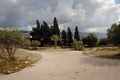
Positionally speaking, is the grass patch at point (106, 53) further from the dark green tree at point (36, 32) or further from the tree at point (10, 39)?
the dark green tree at point (36, 32)

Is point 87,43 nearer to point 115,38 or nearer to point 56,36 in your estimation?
point 56,36

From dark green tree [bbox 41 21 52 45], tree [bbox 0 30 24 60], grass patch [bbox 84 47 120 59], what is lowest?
grass patch [bbox 84 47 120 59]

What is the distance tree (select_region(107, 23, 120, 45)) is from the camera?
27.5 meters

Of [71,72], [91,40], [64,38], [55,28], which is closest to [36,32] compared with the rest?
[55,28]

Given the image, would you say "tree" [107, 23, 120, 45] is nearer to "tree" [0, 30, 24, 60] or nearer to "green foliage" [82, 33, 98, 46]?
"tree" [0, 30, 24, 60]

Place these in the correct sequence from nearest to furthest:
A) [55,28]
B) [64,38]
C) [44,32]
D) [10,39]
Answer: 1. [10,39]
2. [44,32]
3. [55,28]
4. [64,38]

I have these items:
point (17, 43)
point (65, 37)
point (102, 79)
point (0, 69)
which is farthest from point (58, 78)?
point (65, 37)

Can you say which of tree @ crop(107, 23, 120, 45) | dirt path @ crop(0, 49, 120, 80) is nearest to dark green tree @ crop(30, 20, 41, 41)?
tree @ crop(107, 23, 120, 45)

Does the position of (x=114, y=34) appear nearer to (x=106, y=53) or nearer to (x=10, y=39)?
(x=106, y=53)

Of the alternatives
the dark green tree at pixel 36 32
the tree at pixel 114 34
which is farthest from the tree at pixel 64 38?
the tree at pixel 114 34

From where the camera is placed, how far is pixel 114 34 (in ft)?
91.3

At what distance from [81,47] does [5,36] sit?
102ft

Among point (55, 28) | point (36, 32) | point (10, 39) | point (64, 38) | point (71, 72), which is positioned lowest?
point (71, 72)

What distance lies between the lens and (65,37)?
3177 inches
